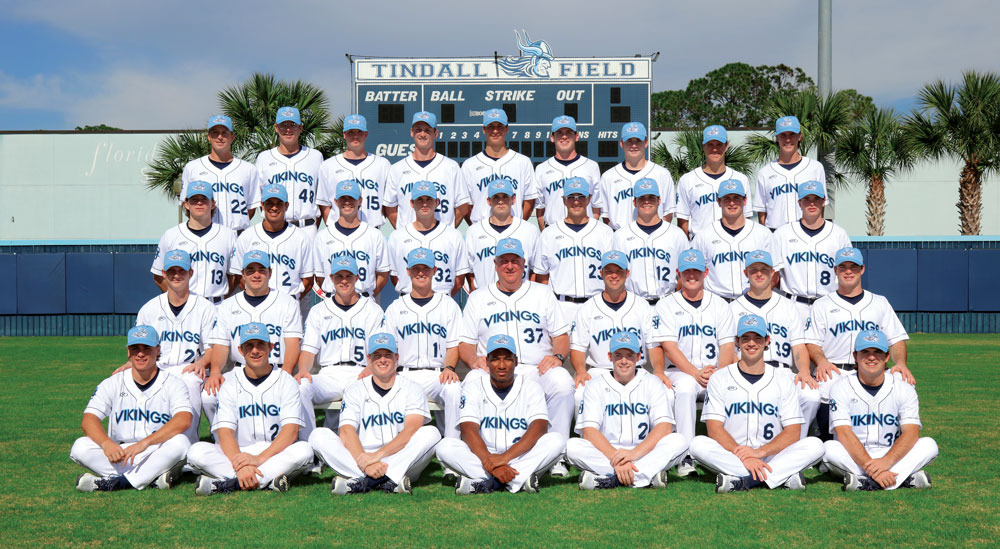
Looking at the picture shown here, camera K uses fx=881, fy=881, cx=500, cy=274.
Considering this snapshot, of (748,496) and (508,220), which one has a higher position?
(508,220)

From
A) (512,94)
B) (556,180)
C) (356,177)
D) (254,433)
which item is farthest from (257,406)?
(512,94)

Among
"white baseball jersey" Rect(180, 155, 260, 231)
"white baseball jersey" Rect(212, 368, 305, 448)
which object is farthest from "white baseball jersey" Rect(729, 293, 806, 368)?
"white baseball jersey" Rect(180, 155, 260, 231)

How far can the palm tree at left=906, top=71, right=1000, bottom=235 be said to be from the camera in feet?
67.5

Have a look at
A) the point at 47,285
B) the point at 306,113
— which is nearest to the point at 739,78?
the point at 306,113

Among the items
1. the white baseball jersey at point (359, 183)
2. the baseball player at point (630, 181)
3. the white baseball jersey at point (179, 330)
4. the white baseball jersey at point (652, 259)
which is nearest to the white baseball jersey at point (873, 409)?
the white baseball jersey at point (652, 259)

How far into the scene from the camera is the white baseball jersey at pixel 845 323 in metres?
6.63

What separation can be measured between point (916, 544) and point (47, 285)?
60.7ft

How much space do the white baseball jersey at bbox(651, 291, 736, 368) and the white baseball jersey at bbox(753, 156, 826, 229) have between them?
168 cm

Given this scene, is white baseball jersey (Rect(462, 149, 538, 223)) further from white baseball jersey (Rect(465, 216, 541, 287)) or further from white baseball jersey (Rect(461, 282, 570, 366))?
white baseball jersey (Rect(461, 282, 570, 366))

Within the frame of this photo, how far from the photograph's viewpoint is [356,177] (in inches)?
327

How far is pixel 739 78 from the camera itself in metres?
54.9

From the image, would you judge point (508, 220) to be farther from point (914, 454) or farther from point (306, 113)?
point (306, 113)

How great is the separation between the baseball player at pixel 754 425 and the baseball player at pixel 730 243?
121 centimetres

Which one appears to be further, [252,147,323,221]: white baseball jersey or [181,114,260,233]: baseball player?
[252,147,323,221]: white baseball jersey
